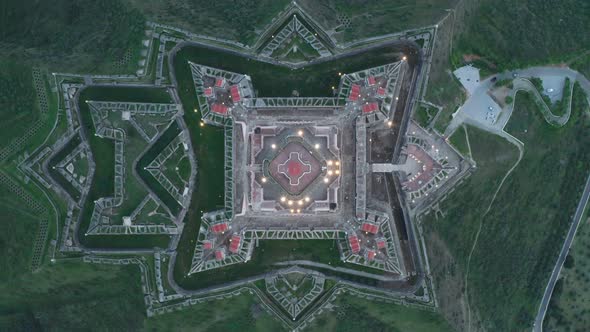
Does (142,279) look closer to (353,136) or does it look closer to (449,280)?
(353,136)

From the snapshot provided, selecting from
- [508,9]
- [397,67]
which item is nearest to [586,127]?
[508,9]

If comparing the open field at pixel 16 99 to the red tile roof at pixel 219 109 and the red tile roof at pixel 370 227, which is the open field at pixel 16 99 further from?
the red tile roof at pixel 370 227

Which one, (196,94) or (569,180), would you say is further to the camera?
(569,180)

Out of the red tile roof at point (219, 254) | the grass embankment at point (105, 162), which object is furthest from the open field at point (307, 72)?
the red tile roof at point (219, 254)

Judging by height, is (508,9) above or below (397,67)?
above

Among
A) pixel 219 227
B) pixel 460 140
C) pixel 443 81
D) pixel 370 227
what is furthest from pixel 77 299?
pixel 443 81

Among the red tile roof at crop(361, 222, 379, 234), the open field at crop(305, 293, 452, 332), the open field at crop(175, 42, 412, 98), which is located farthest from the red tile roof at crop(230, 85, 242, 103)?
the open field at crop(305, 293, 452, 332)

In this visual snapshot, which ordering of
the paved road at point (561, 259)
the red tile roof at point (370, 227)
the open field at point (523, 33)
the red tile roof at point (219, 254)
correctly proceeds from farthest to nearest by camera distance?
1. the paved road at point (561, 259)
2. the open field at point (523, 33)
3. the red tile roof at point (219, 254)
4. the red tile roof at point (370, 227)
